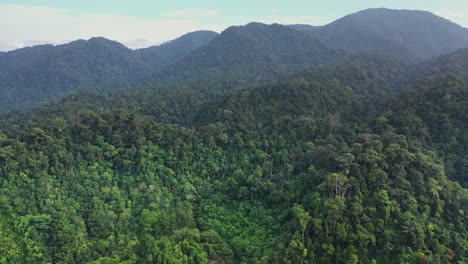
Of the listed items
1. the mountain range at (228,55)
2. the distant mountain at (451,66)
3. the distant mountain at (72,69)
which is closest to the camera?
the distant mountain at (451,66)

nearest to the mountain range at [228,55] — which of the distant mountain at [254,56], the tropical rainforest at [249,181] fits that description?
the distant mountain at [254,56]

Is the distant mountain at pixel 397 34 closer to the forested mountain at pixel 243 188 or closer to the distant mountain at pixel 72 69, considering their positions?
the distant mountain at pixel 72 69

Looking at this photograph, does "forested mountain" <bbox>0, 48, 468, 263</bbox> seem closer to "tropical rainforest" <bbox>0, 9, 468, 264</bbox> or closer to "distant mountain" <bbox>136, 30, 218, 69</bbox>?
"tropical rainforest" <bbox>0, 9, 468, 264</bbox>

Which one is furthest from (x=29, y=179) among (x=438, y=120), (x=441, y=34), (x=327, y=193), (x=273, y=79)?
(x=441, y=34)

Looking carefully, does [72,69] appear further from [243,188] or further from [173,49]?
[243,188]

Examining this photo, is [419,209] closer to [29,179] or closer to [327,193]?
[327,193]

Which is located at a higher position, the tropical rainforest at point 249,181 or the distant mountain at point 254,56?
the distant mountain at point 254,56
